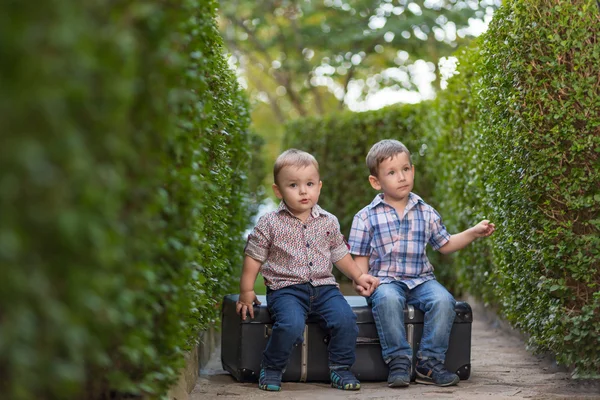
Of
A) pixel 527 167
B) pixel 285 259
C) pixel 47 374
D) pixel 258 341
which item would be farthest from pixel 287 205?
pixel 47 374

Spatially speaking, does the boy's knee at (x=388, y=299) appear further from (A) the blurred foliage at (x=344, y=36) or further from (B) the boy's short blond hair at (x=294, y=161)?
(A) the blurred foliage at (x=344, y=36)

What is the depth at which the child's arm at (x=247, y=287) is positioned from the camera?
472cm

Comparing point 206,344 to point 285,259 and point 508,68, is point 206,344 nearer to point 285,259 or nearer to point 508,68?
point 285,259

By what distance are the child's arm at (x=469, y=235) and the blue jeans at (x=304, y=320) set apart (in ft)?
2.90

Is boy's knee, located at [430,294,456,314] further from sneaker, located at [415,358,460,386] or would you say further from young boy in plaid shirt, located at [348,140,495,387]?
sneaker, located at [415,358,460,386]

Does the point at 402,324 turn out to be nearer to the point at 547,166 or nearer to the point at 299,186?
the point at 299,186

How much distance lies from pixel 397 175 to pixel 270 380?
1.53 m

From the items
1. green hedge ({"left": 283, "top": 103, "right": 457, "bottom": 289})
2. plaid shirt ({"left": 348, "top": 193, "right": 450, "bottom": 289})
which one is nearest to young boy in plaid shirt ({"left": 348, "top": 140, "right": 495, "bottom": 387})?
plaid shirt ({"left": 348, "top": 193, "right": 450, "bottom": 289})

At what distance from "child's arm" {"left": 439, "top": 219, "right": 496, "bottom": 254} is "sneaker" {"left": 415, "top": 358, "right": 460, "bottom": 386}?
0.77 meters

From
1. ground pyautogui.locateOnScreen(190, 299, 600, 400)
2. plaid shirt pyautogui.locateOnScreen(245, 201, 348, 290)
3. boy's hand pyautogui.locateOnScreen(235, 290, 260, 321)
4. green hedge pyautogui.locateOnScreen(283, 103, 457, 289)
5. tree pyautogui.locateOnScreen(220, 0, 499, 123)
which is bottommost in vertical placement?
ground pyautogui.locateOnScreen(190, 299, 600, 400)

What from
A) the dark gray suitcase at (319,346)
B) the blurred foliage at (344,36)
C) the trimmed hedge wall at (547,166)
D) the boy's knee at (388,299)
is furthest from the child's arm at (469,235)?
the blurred foliage at (344,36)

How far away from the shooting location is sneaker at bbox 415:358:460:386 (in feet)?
15.6

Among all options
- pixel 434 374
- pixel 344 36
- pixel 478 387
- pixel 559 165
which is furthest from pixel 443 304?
pixel 344 36

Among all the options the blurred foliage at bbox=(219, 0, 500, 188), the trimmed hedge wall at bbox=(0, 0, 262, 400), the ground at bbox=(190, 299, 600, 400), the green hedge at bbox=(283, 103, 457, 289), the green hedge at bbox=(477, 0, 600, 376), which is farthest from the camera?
the blurred foliage at bbox=(219, 0, 500, 188)
